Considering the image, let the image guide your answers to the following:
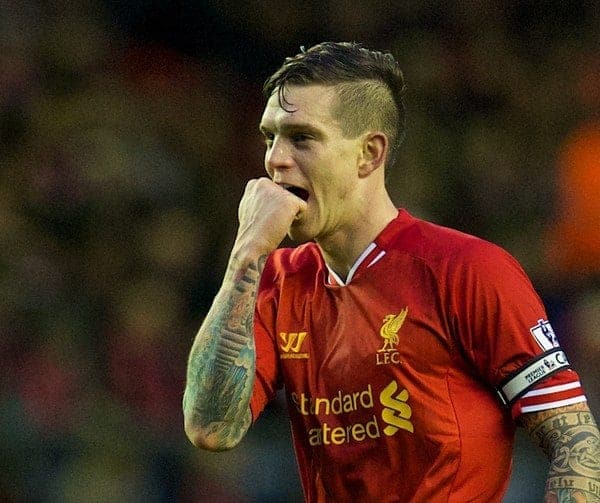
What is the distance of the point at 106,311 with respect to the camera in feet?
24.6

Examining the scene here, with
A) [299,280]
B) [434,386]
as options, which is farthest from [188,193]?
[434,386]

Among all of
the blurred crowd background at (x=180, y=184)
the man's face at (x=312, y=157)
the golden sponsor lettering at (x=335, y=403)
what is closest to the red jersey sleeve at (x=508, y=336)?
the golden sponsor lettering at (x=335, y=403)

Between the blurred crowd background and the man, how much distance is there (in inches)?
121

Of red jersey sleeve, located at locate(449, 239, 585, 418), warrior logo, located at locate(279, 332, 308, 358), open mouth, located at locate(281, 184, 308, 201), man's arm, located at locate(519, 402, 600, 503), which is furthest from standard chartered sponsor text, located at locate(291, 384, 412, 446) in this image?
open mouth, located at locate(281, 184, 308, 201)

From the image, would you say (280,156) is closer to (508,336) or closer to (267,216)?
(267,216)

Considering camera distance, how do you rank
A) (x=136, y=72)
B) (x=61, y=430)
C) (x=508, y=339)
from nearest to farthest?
1. (x=508, y=339)
2. (x=61, y=430)
3. (x=136, y=72)

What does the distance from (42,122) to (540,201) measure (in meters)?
3.29

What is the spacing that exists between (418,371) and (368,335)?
0.19 m

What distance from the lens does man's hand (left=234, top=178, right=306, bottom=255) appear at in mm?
3631

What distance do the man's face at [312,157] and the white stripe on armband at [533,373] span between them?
75 cm

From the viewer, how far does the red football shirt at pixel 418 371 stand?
3367mm

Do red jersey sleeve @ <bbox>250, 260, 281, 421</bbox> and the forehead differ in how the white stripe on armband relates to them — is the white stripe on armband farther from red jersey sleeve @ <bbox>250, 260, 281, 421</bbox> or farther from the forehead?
the forehead

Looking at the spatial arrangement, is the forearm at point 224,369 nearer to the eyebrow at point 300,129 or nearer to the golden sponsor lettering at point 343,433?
the golden sponsor lettering at point 343,433

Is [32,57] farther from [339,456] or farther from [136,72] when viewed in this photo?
[339,456]
